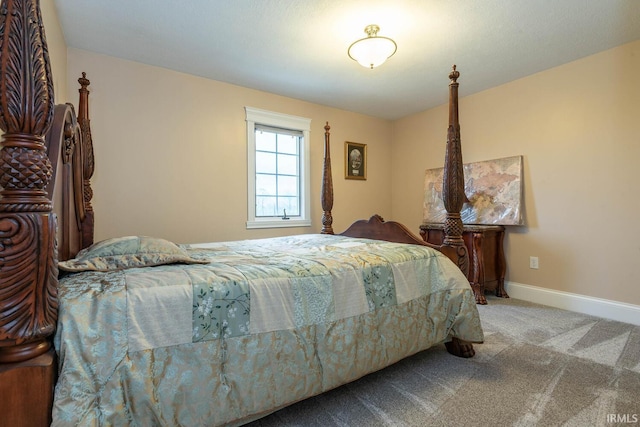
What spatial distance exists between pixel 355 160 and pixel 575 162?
2467mm

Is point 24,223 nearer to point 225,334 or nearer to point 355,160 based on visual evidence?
point 225,334

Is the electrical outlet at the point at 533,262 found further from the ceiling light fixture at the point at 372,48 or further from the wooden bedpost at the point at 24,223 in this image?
the wooden bedpost at the point at 24,223

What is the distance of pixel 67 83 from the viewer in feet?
8.43

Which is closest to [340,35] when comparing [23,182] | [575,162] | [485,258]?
[23,182]

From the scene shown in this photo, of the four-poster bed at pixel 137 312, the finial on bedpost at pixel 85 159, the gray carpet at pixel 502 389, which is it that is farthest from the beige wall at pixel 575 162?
the finial on bedpost at pixel 85 159

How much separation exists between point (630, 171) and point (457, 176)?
6.18 ft

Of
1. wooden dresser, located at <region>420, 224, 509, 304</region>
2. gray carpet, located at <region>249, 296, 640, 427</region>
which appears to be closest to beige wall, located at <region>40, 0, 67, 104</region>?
gray carpet, located at <region>249, 296, 640, 427</region>

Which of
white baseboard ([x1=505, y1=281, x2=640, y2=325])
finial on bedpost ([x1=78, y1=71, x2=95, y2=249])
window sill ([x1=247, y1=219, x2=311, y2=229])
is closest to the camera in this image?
finial on bedpost ([x1=78, y1=71, x2=95, y2=249])

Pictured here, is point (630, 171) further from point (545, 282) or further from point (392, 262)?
point (392, 262)

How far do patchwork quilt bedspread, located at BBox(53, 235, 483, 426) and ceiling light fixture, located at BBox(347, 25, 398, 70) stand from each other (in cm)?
152

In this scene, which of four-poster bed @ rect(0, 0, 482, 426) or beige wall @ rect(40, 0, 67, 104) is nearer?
four-poster bed @ rect(0, 0, 482, 426)

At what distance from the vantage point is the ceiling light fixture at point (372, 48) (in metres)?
2.17

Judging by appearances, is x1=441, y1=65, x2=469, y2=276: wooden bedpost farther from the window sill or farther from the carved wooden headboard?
the window sill

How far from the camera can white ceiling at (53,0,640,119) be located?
81.8 inches
